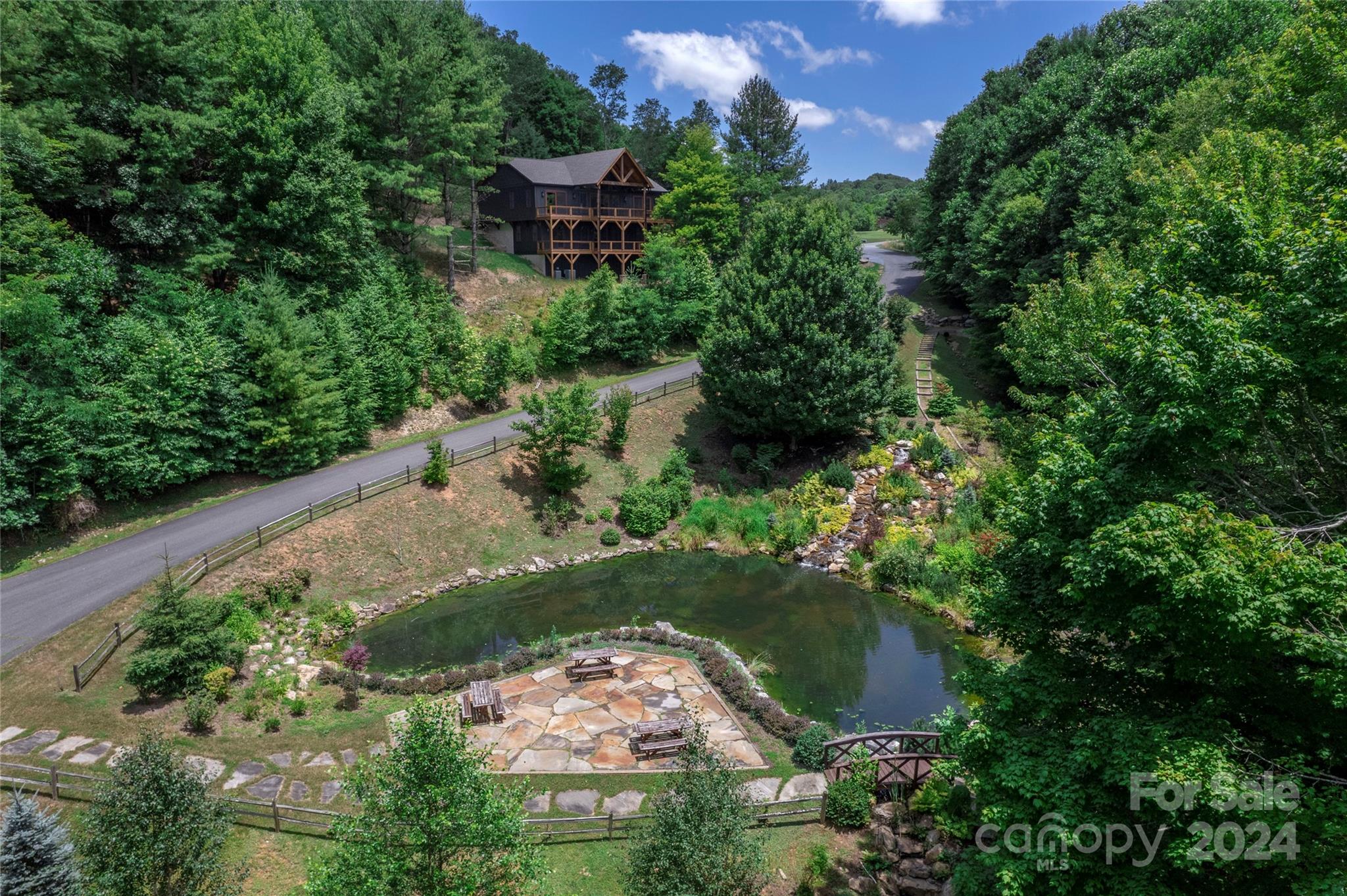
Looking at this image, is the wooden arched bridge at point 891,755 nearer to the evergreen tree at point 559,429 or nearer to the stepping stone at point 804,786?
the stepping stone at point 804,786

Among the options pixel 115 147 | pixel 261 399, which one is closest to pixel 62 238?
pixel 115 147

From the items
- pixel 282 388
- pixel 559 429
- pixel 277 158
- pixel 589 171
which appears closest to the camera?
pixel 282 388

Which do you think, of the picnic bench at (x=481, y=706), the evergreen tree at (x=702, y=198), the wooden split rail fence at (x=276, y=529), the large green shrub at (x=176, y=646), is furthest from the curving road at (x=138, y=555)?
the evergreen tree at (x=702, y=198)

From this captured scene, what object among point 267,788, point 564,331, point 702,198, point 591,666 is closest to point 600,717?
point 591,666

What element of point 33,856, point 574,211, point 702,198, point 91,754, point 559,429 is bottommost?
Result: point 91,754

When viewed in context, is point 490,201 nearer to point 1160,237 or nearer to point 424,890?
point 1160,237

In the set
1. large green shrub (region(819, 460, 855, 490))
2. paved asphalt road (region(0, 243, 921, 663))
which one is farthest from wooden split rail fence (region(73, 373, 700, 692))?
large green shrub (region(819, 460, 855, 490))

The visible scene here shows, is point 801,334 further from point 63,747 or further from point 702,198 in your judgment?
point 63,747
